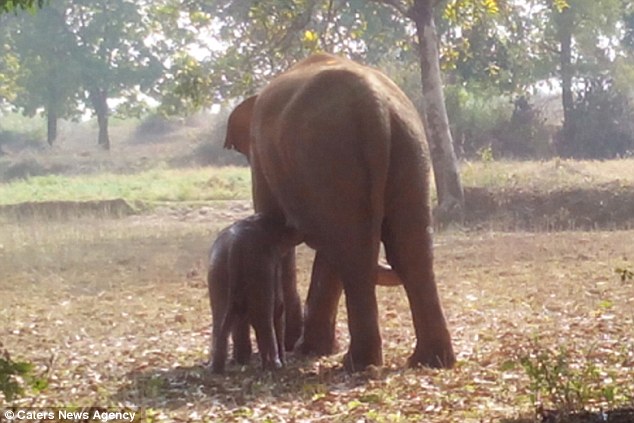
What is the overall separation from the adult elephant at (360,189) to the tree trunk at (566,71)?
8.61 meters

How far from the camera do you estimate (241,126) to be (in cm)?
501

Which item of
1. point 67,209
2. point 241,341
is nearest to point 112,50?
point 67,209

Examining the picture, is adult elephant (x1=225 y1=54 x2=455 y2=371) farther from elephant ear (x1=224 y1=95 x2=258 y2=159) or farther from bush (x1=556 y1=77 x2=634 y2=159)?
bush (x1=556 y1=77 x2=634 y2=159)

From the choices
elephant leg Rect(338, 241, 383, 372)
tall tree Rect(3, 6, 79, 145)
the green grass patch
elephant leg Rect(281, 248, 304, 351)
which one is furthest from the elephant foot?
the green grass patch

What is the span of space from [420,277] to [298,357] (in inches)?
25.9

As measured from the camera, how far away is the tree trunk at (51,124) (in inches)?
392

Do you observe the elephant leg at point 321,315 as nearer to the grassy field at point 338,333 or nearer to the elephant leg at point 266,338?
the grassy field at point 338,333

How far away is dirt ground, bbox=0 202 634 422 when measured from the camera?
3.20 m

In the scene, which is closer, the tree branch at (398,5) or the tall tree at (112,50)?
the tall tree at (112,50)

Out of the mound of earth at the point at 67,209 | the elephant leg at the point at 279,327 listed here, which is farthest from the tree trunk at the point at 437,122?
the elephant leg at the point at 279,327

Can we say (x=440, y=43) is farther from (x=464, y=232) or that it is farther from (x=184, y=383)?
(x=184, y=383)

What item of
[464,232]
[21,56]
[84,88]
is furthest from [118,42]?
[464,232]

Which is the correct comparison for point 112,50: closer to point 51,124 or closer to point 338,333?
point 51,124

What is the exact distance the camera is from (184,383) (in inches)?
148
